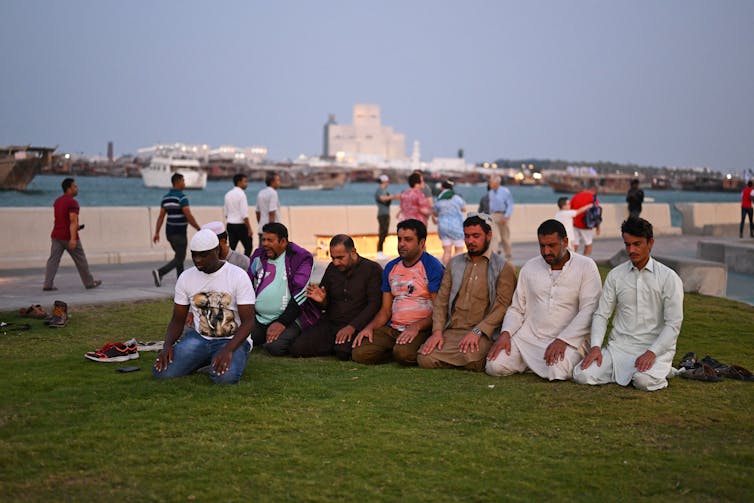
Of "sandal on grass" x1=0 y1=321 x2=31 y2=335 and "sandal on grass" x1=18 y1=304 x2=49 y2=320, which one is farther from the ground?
"sandal on grass" x1=18 y1=304 x2=49 y2=320

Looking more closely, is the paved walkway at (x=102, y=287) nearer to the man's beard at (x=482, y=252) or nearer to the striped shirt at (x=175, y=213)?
the striped shirt at (x=175, y=213)

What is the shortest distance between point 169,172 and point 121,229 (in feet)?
357

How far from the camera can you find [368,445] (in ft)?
18.5

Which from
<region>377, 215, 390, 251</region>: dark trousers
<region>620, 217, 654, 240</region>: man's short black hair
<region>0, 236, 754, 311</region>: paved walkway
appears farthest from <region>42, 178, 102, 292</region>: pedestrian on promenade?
<region>620, 217, 654, 240</region>: man's short black hair

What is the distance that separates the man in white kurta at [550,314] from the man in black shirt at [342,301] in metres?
1.35

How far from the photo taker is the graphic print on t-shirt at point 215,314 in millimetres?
7266

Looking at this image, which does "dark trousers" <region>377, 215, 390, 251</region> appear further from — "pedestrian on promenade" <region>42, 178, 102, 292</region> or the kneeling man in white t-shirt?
the kneeling man in white t-shirt

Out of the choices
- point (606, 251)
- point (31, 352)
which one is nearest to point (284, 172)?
point (606, 251)

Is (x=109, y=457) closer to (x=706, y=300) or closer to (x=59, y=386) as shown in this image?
(x=59, y=386)

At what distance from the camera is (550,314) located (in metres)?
7.58

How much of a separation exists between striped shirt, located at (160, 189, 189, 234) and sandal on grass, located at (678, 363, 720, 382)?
759 cm

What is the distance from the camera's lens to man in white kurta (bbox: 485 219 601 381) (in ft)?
24.4

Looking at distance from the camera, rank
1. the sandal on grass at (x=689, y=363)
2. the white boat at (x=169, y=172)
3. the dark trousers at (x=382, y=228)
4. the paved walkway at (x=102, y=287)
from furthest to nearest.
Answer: the white boat at (x=169, y=172)
the dark trousers at (x=382, y=228)
the paved walkway at (x=102, y=287)
the sandal on grass at (x=689, y=363)

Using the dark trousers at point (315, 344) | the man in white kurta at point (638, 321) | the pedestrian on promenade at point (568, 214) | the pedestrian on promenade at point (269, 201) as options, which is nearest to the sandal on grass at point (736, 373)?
the man in white kurta at point (638, 321)
